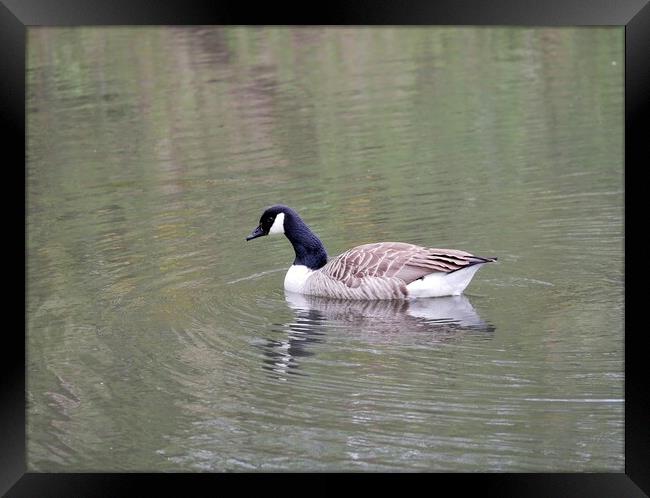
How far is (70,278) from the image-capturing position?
13.9 meters

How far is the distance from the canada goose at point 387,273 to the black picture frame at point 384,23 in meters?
4.46

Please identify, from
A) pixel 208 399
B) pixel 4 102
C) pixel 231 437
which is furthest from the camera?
pixel 208 399

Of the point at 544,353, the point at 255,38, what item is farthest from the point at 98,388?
the point at 255,38

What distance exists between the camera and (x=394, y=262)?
13.8 metres

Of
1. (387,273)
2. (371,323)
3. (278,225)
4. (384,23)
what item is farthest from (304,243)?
A: (384,23)

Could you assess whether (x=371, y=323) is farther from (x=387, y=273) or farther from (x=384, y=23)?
(x=384, y=23)

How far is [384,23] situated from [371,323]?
478 cm

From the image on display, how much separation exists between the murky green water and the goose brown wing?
1.17ft

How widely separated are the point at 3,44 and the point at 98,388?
11.3 ft

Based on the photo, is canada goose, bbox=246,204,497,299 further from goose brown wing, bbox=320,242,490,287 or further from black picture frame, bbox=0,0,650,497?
black picture frame, bbox=0,0,650,497

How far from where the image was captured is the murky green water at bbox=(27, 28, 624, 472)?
9.91 meters

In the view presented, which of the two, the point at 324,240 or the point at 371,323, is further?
the point at 324,240

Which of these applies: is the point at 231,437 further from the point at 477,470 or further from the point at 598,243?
the point at 598,243

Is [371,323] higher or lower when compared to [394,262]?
lower
